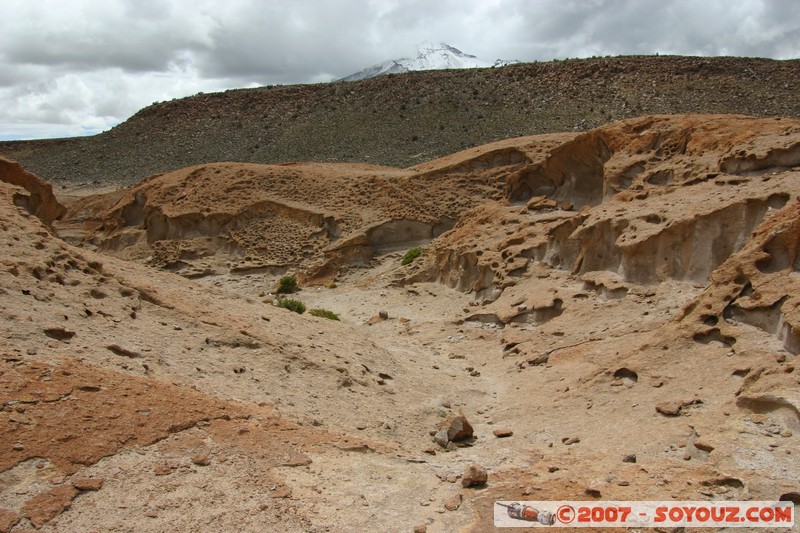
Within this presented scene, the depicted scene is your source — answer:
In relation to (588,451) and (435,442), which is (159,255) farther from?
(588,451)

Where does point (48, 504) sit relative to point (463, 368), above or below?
below

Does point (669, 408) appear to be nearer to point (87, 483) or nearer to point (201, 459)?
point (201, 459)

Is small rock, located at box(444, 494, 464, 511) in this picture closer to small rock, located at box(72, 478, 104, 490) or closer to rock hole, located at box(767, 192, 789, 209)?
small rock, located at box(72, 478, 104, 490)

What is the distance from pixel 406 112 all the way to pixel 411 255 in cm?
3152

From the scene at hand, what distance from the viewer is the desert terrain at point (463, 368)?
5035mm

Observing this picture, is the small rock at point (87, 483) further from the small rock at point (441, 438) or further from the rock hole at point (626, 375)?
the rock hole at point (626, 375)

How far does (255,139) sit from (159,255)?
105 feet

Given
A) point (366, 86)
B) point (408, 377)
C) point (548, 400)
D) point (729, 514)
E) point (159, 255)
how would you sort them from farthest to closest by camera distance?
point (366, 86)
point (159, 255)
point (408, 377)
point (548, 400)
point (729, 514)

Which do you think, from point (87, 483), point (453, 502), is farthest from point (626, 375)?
point (87, 483)

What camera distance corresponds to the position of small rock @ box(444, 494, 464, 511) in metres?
5.12

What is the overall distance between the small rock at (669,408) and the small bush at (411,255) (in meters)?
11.0

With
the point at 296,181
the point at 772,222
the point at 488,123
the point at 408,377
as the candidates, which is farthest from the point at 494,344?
the point at 488,123

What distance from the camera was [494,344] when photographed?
38.3 ft

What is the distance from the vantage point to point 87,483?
4820 mm
